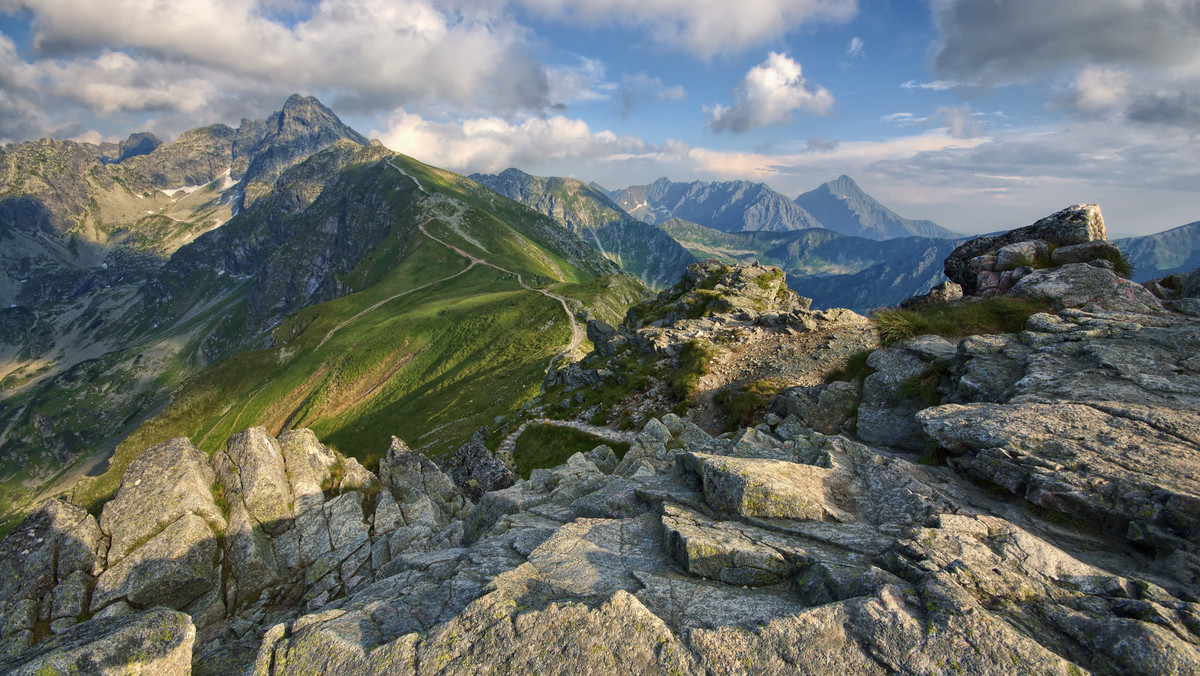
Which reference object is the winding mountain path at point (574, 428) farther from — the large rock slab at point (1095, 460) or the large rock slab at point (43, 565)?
the large rock slab at point (43, 565)

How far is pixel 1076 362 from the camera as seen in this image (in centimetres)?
1948

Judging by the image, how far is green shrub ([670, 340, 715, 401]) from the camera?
46684 millimetres

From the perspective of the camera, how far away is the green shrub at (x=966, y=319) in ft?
85.6

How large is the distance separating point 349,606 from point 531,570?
5750 millimetres

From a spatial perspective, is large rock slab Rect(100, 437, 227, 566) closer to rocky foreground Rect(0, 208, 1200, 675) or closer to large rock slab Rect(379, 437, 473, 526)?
rocky foreground Rect(0, 208, 1200, 675)

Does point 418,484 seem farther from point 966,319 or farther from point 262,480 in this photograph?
point 966,319

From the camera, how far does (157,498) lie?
2264 centimetres

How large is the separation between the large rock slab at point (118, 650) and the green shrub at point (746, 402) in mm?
32559

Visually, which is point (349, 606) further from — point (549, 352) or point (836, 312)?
point (549, 352)

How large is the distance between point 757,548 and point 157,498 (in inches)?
1108

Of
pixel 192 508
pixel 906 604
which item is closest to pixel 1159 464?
pixel 906 604

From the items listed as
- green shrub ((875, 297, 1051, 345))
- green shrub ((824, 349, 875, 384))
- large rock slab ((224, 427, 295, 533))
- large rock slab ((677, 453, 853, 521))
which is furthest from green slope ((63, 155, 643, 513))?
large rock slab ((677, 453, 853, 521))

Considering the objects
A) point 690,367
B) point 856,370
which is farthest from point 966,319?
point 690,367

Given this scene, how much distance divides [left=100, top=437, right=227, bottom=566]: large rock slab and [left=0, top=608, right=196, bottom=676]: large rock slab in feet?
31.9
